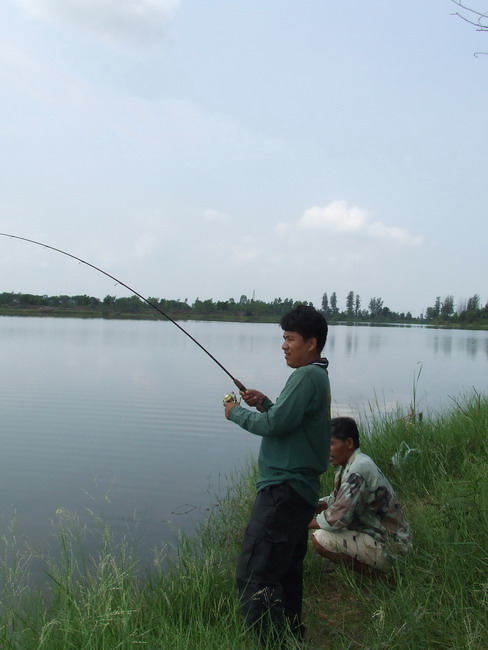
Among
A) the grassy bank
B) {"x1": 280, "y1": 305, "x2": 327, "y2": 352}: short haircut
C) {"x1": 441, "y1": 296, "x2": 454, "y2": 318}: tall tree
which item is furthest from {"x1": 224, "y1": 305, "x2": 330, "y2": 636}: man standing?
{"x1": 441, "y1": 296, "x2": 454, "y2": 318}: tall tree

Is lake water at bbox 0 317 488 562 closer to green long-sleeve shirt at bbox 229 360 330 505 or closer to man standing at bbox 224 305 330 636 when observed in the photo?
man standing at bbox 224 305 330 636

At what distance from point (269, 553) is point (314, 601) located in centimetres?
104

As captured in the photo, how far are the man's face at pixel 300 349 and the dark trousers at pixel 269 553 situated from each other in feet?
1.86

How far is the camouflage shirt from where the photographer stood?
3.56 meters

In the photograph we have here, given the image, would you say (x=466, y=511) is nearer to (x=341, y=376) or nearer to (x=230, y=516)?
(x=230, y=516)

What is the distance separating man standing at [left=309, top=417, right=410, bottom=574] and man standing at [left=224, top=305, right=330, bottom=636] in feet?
1.92

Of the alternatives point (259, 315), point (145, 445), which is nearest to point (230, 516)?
point (145, 445)

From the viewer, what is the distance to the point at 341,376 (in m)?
20.0

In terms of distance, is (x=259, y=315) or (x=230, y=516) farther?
(x=259, y=315)

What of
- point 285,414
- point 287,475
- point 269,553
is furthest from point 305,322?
point 269,553

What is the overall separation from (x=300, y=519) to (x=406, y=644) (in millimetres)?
651

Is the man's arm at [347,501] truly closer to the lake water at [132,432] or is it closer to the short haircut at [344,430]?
the short haircut at [344,430]

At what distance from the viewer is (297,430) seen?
2.93m

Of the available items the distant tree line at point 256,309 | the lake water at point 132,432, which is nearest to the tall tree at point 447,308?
the distant tree line at point 256,309
